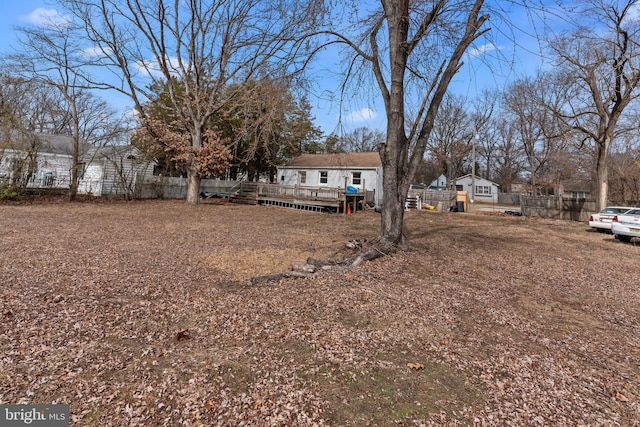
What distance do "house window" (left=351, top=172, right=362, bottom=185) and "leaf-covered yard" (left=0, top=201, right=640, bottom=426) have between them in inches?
641

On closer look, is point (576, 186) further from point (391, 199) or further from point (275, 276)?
point (275, 276)

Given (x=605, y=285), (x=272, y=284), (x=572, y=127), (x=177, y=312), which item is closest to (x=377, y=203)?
(x=572, y=127)

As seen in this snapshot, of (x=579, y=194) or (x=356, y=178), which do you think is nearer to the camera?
(x=356, y=178)

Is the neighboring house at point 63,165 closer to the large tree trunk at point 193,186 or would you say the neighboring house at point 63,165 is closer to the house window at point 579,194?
the large tree trunk at point 193,186

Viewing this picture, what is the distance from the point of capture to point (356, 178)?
2209 centimetres

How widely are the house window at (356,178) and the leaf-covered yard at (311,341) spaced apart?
53.4 feet

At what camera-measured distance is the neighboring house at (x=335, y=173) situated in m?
21.3

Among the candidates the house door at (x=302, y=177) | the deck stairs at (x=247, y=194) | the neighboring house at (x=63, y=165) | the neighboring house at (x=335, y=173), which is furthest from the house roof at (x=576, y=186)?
the neighboring house at (x=63, y=165)

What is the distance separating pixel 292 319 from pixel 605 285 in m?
5.57

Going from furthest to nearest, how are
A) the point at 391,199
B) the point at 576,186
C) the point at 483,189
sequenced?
the point at 576,186, the point at 483,189, the point at 391,199

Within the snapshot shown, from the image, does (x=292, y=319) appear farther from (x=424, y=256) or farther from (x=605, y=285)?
(x=605, y=285)

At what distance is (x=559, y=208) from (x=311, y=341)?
68.6 ft

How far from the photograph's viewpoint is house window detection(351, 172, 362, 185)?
2194 centimetres

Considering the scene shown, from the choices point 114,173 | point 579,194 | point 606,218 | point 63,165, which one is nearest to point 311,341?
point 606,218
